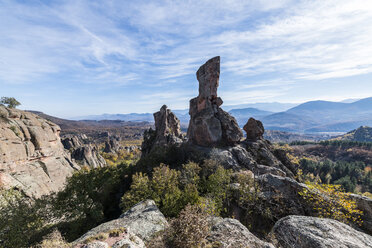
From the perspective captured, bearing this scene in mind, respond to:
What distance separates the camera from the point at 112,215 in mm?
31688

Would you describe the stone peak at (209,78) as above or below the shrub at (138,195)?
above

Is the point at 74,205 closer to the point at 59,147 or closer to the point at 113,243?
the point at 113,243

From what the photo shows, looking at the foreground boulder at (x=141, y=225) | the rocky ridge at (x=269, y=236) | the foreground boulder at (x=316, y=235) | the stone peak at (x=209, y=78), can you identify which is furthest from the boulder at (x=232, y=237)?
the stone peak at (x=209, y=78)

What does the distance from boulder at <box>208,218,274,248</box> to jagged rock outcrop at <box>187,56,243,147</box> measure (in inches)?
1380

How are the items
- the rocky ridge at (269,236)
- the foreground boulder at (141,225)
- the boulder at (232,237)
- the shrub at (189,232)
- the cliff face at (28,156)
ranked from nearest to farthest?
the shrub at (189,232) < the boulder at (232,237) < the rocky ridge at (269,236) < the foreground boulder at (141,225) < the cliff face at (28,156)

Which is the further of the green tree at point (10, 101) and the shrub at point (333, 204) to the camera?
the green tree at point (10, 101)

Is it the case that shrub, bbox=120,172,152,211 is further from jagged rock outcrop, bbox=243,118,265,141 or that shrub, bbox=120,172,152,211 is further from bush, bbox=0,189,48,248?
jagged rock outcrop, bbox=243,118,265,141

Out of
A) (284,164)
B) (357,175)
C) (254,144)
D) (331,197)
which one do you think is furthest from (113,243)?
(357,175)

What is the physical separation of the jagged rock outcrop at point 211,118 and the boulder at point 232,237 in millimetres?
35050

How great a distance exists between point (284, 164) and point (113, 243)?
47646 millimetres

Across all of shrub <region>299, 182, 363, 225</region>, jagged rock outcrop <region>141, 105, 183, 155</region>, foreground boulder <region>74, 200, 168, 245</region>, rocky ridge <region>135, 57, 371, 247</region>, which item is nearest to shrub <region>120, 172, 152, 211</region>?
foreground boulder <region>74, 200, 168, 245</region>

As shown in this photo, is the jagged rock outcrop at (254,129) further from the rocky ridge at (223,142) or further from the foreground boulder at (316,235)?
the foreground boulder at (316,235)

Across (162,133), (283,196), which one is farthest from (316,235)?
(162,133)

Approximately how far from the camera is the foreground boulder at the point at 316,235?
30.6ft
